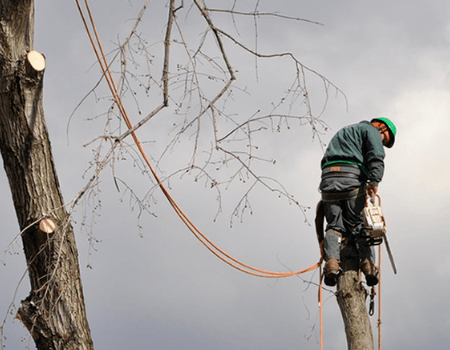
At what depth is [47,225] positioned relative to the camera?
14.4 ft

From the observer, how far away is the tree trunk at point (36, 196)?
14.1 ft

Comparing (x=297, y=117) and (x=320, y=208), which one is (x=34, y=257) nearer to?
(x=297, y=117)

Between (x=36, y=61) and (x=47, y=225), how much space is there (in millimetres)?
1076

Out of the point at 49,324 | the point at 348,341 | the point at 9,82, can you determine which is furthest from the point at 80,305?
the point at 348,341

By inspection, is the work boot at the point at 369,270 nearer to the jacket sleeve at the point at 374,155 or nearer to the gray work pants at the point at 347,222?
the gray work pants at the point at 347,222

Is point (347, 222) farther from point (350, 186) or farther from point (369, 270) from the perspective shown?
point (369, 270)

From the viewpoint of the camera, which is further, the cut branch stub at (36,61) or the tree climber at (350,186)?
the tree climber at (350,186)

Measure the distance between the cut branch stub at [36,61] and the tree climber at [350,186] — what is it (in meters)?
2.76

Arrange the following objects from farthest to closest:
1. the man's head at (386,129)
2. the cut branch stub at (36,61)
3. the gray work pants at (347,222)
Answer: the man's head at (386,129) < the gray work pants at (347,222) < the cut branch stub at (36,61)

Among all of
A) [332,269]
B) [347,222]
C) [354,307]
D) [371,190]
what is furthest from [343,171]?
[354,307]

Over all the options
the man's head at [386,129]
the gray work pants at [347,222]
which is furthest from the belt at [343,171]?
the man's head at [386,129]

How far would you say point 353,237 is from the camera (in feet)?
20.4

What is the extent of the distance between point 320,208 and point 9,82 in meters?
3.33

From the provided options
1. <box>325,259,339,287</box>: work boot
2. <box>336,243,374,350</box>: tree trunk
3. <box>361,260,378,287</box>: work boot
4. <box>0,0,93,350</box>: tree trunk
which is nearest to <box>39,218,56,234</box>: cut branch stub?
<box>0,0,93,350</box>: tree trunk
